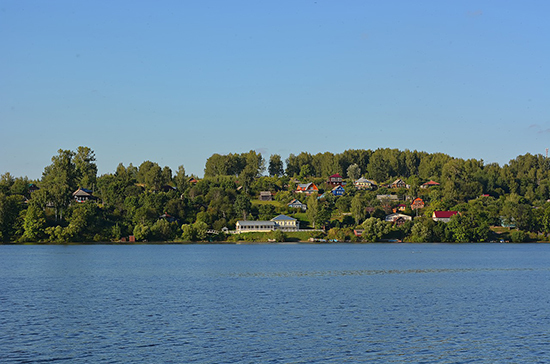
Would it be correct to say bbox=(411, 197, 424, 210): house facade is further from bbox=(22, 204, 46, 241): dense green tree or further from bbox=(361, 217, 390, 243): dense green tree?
bbox=(22, 204, 46, 241): dense green tree

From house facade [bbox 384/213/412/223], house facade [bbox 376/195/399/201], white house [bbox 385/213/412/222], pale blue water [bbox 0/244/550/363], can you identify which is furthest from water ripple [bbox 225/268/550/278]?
house facade [bbox 376/195/399/201]

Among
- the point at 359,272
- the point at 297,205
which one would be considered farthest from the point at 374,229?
the point at 359,272

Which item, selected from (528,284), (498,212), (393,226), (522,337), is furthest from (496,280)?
(498,212)

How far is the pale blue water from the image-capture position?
26.6 metres

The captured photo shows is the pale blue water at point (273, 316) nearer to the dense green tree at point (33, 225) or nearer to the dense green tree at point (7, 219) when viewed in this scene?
the dense green tree at point (33, 225)

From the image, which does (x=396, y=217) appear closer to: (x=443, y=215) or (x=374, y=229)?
(x=443, y=215)

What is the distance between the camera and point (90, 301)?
4188 centimetres

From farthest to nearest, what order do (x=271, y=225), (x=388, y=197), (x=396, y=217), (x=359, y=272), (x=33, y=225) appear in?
(x=388, y=197)
(x=396, y=217)
(x=271, y=225)
(x=33, y=225)
(x=359, y=272)

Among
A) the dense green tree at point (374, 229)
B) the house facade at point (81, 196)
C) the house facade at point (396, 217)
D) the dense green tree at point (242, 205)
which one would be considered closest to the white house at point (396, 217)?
the house facade at point (396, 217)

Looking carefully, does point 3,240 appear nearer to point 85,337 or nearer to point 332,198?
point 332,198

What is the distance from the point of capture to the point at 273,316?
35812mm

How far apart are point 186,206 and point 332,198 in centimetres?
4117

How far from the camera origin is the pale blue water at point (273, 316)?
1046 inches

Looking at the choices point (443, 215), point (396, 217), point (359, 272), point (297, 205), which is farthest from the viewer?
point (297, 205)
